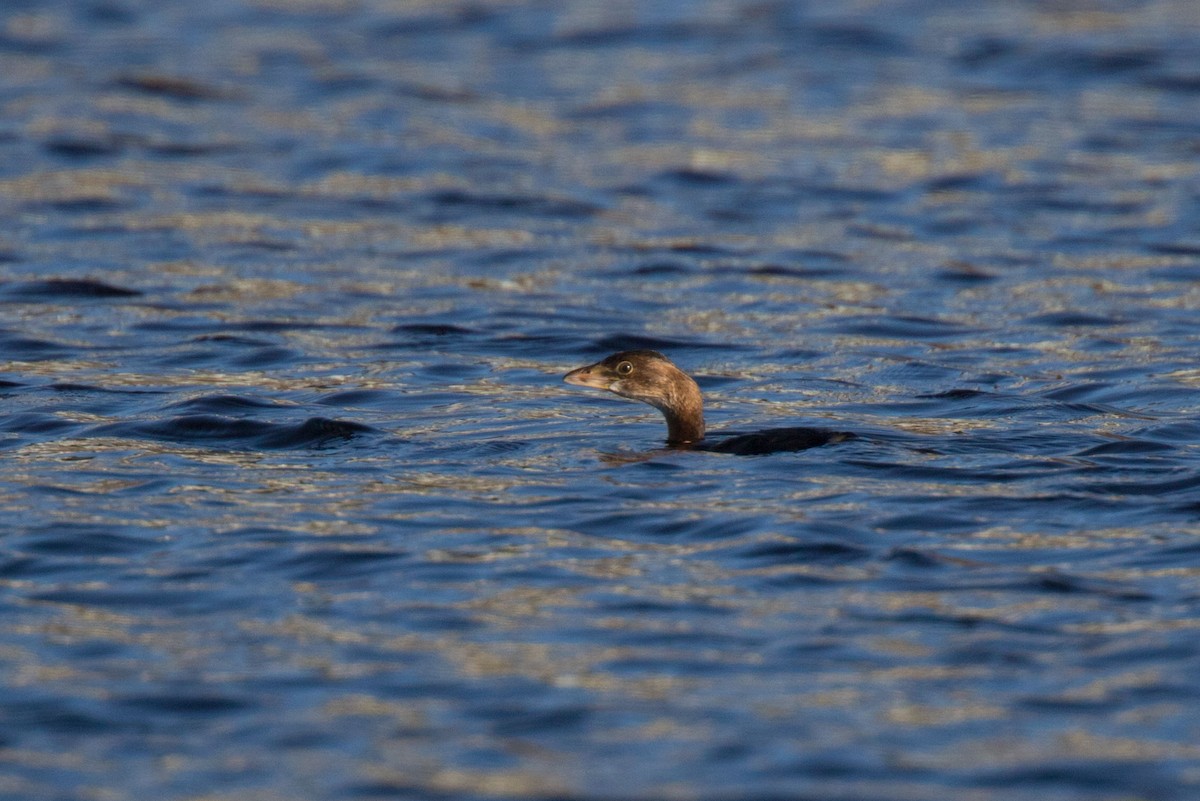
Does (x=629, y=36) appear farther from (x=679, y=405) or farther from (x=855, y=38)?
(x=679, y=405)

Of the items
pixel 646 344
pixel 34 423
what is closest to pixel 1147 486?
pixel 646 344

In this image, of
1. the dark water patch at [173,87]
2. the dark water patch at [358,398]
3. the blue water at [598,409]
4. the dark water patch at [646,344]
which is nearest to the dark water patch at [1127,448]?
the blue water at [598,409]

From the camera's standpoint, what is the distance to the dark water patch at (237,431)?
1159 cm

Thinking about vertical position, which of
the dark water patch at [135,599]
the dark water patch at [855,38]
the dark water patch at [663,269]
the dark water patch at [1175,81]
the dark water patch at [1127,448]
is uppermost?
the dark water patch at [855,38]

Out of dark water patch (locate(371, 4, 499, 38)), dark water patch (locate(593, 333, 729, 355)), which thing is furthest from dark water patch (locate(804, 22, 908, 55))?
dark water patch (locate(593, 333, 729, 355))

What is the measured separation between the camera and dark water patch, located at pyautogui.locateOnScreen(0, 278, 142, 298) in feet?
51.9

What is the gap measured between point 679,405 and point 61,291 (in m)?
6.50

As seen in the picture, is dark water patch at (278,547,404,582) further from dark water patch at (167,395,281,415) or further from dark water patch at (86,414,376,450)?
dark water patch at (167,395,281,415)

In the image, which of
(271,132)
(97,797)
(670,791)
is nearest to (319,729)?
(97,797)

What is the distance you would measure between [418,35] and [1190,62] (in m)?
9.75

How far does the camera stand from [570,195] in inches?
770

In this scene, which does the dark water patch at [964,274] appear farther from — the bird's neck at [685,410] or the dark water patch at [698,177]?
the bird's neck at [685,410]

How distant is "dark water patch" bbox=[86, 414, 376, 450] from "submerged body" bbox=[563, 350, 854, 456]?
4.93ft

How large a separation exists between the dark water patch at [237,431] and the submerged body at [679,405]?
1.50m
